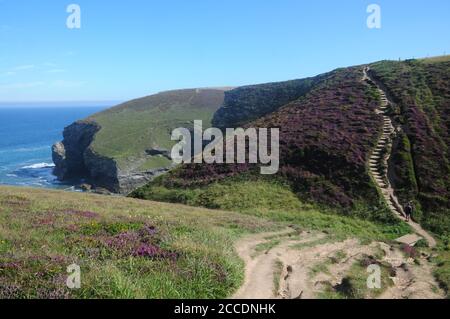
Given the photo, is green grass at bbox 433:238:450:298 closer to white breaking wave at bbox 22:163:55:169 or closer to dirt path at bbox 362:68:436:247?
dirt path at bbox 362:68:436:247

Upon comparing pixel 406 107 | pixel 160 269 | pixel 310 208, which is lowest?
pixel 310 208

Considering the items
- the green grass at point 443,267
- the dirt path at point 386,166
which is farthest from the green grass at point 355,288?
the dirt path at point 386,166

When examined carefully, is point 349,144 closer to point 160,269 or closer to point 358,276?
point 358,276

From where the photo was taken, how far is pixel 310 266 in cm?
2025

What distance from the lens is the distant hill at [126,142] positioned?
113 meters

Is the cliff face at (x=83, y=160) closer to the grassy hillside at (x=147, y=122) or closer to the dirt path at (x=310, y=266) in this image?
the grassy hillside at (x=147, y=122)

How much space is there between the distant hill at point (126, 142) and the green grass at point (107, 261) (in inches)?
3498

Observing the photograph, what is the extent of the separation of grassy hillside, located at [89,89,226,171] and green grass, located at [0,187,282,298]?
92.8m

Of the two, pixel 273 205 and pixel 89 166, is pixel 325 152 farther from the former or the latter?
pixel 89 166

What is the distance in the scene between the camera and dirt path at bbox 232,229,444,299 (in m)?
16.5

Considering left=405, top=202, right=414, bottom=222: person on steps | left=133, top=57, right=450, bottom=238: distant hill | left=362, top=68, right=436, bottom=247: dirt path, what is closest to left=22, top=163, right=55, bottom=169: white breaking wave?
left=133, top=57, right=450, bottom=238: distant hill

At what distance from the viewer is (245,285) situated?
15.7 meters

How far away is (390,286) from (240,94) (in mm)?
105403
